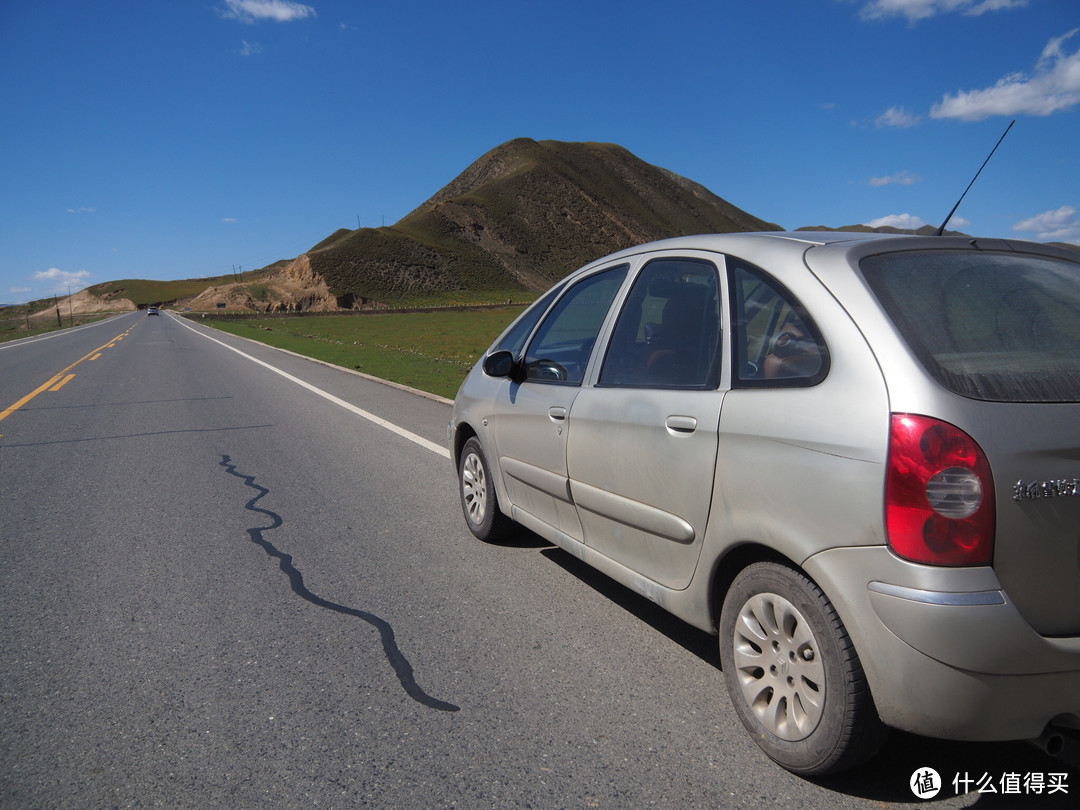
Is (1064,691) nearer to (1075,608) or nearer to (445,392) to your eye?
(1075,608)

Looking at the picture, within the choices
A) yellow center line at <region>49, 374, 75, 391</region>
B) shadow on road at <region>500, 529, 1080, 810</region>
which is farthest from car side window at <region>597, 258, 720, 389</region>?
yellow center line at <region>49, 374, 75, 391</region>

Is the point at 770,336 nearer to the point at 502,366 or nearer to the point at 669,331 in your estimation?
the point at 669,331

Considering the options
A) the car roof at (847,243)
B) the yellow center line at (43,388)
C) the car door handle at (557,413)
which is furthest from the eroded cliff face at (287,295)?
the car roof at (847,243)

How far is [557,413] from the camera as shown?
398 cm

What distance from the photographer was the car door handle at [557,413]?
392 centimetres

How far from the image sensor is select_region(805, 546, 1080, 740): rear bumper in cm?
216

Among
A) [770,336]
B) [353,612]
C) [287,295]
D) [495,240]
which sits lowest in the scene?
[287,295]

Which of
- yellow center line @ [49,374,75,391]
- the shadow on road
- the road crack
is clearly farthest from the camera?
yellow center line @ [49,374,75,391]

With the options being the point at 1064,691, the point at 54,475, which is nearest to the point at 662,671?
the point at 1064,691

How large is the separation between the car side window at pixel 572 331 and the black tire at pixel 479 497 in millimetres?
843

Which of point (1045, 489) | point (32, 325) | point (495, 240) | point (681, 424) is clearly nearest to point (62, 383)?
point (681, 424)

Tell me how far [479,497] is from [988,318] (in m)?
3.37

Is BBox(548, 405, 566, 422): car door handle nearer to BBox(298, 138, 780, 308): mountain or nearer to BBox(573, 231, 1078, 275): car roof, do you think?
BBox(573, 231, 1078, 275): car roof

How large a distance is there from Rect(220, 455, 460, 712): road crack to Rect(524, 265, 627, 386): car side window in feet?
4.95
